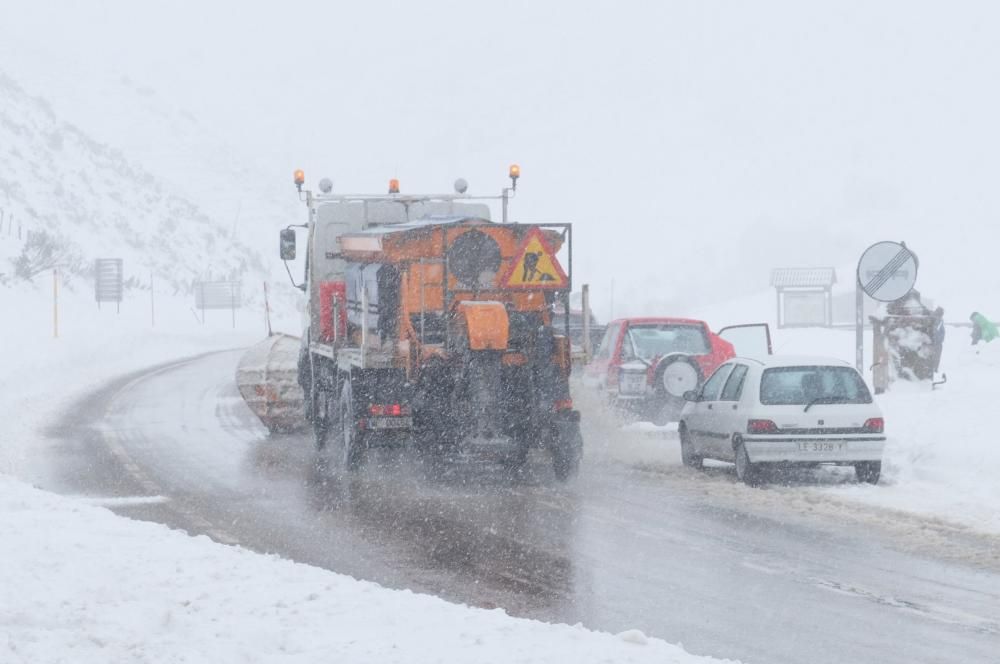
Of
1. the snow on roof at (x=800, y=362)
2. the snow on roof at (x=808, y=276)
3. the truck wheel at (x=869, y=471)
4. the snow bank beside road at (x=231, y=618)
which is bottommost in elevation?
the truck wheel at (x=869, y=471)

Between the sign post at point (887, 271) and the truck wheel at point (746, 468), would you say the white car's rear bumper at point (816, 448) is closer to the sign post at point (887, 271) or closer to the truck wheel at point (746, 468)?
the truck wheel at point (746, 468)

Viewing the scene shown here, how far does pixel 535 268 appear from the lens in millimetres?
15180

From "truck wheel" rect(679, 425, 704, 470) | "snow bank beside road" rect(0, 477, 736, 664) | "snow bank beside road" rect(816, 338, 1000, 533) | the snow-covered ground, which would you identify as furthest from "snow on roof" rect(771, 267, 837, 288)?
"snow bank beside road" rect(0, 477, 736, 664)

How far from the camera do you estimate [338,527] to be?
38.9ft

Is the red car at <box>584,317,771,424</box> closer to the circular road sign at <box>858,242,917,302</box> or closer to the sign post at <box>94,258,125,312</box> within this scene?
the circular road sign at <box>858,242,917,302</box>

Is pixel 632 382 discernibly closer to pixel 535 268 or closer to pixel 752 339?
pixel 752 339

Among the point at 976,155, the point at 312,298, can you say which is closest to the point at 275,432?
the point at 312,298

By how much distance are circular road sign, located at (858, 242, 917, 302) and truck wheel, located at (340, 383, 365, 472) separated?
696cm

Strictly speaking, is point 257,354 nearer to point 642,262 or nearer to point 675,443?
point 675,443

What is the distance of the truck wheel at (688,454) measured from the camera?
653 inches

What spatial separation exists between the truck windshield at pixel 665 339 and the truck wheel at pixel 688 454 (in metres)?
4.15

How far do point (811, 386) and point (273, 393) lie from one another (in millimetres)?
8376

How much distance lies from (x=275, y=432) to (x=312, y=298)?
9.60ft

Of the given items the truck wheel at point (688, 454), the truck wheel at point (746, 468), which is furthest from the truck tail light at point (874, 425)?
the truck wheel at point (688, 454)
